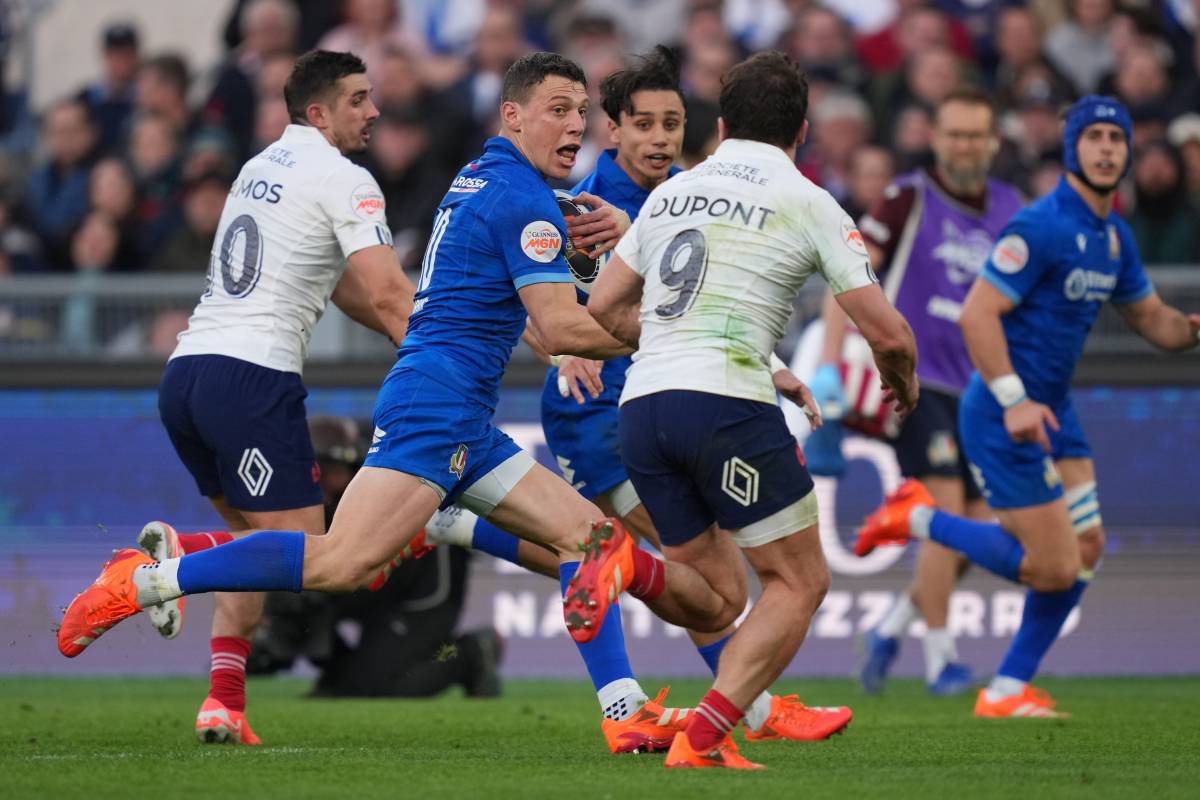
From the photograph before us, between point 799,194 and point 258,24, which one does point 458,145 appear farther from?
point 799,194

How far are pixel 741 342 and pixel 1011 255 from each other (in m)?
2.90

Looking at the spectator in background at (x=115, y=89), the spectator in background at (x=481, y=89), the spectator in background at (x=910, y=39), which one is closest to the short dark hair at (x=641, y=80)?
the spectator in background at (x=481, y=89)

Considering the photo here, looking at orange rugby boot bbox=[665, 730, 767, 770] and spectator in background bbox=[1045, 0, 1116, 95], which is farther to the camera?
spectator in background bbox=[1045, 0, 1116, 95]

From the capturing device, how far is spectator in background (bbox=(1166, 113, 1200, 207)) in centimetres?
1287

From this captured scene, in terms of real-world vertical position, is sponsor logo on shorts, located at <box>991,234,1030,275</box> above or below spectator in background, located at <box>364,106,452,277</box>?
below

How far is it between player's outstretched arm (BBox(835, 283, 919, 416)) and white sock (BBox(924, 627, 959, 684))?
4512 mm

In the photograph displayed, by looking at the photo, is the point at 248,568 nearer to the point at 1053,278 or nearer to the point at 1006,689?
the point at 1006,689

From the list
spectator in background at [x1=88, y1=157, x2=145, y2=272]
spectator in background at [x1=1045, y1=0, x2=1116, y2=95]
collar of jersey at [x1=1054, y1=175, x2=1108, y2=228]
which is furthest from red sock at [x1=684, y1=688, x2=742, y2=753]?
spectator in background at [x1=1045, y1=0, x2=1116, y2=95]

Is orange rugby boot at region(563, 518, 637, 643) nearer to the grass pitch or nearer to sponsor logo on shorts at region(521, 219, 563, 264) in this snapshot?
the grass pitch

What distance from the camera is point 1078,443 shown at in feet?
29.6

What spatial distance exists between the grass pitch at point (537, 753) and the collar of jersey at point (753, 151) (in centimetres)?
197

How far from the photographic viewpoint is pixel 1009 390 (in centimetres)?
851

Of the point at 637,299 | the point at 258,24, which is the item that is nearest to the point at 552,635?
the point at 637,299

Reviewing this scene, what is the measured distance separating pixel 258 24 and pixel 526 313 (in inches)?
380
